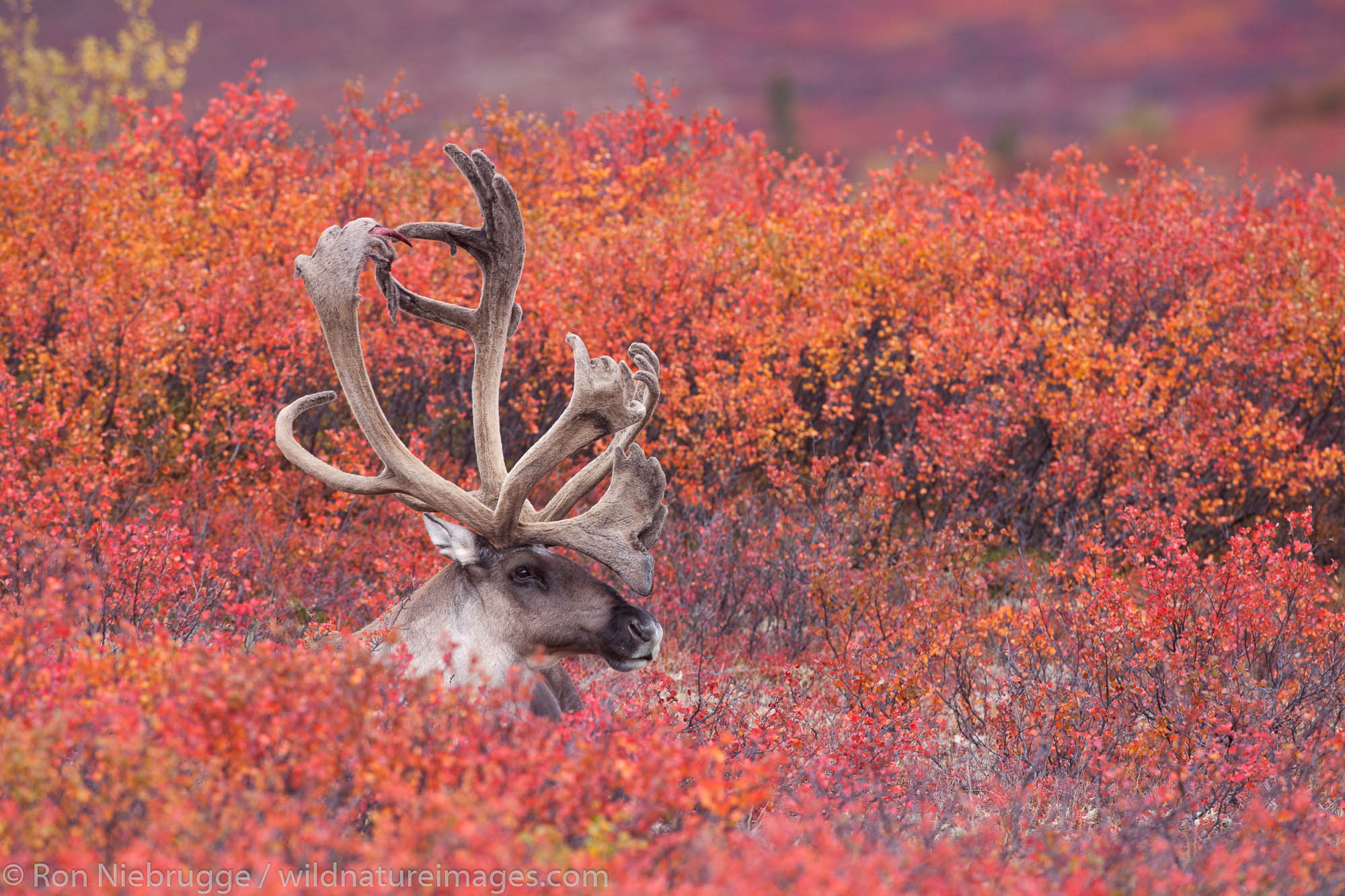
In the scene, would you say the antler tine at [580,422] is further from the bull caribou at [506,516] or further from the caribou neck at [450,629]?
the caribou neck at [450,629]

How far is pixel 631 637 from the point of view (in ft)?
16.7

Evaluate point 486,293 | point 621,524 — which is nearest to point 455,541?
point 621,524

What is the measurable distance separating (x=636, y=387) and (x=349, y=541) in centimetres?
377

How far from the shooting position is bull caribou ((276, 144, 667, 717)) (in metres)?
5.14

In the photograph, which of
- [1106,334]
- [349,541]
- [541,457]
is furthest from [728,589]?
[1106,334]

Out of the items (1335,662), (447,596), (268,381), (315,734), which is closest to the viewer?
(315,734)

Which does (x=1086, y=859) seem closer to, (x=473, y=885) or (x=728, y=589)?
(x=473, y=885)

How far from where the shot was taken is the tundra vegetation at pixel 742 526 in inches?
144

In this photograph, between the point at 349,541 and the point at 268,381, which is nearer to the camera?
the point at 349,541

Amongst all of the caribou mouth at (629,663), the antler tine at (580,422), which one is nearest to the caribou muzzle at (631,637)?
the caribou mouth at (629,663)

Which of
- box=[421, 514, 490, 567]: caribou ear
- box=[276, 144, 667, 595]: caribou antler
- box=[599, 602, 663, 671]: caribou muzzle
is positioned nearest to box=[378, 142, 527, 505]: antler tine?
box=[276, 144, 667, 595]: caribou antler

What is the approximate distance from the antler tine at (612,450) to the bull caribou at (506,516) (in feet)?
0.04

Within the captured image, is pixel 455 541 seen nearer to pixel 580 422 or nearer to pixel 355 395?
pixel 580 422

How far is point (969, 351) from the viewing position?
39.2 ft
